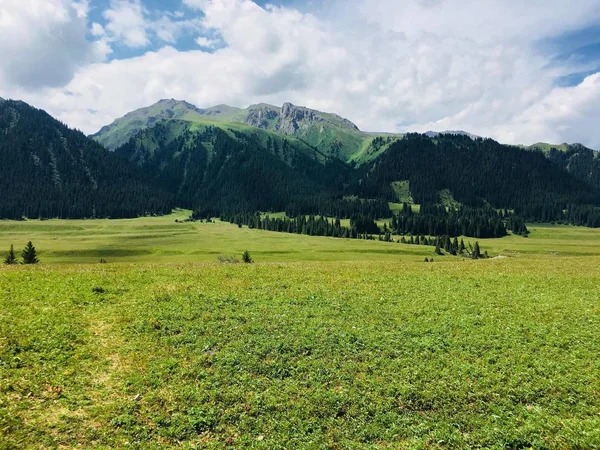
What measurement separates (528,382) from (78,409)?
19.5 metres

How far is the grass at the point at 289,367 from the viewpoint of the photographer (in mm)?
13258

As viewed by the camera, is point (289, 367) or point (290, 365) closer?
point (289, 367)

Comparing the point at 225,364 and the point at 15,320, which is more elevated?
the point at 15,320

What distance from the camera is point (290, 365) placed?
17.9 metres

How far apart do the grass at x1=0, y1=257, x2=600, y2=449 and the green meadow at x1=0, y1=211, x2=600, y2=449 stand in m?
0.08

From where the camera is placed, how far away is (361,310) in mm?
25688

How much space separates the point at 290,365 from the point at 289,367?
19 centimetres

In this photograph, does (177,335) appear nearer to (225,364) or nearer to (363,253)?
(225,364)

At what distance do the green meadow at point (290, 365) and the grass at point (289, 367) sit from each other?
0.26 ft

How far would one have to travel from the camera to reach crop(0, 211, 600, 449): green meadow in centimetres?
1326

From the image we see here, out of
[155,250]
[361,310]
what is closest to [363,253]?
[155,250]

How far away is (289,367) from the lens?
17703mm

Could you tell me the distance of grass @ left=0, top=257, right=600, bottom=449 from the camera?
13.3 m

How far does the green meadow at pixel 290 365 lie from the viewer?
13258mm
